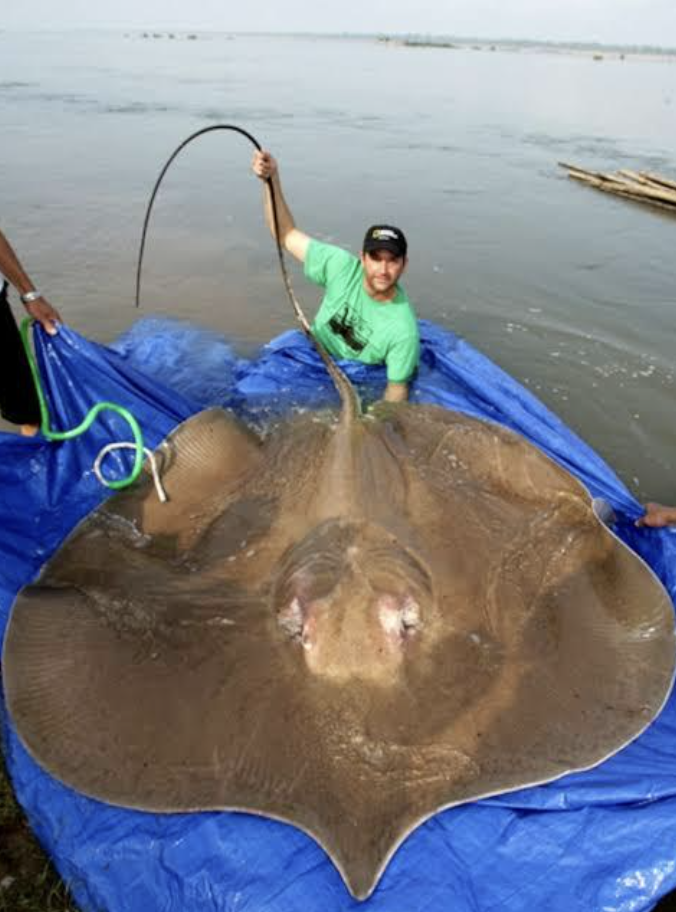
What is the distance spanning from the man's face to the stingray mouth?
2.17 metres

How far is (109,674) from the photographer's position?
7.39 feet

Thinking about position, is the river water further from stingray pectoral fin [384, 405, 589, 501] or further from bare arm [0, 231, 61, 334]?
bare arm [0, 231, 61, 334]

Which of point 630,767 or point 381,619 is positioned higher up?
point 381,619

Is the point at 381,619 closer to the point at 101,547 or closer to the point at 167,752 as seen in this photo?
the point at 167,752

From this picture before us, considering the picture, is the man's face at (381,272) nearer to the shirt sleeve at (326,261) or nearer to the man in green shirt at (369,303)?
the man in green shirt at (369,303)

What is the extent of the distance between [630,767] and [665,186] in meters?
13.0

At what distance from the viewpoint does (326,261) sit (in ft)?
16.0

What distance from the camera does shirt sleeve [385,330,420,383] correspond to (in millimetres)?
4473

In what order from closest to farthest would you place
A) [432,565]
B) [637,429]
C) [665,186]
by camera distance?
[432,565], [637,429], [665,186]

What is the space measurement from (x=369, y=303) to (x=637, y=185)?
34.7ft

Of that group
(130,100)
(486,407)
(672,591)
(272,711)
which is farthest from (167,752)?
(130,100)

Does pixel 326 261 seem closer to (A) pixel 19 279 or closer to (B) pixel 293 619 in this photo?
(A) pixel 19 279

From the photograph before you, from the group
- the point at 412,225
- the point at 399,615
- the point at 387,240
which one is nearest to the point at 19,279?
the point at 387,240

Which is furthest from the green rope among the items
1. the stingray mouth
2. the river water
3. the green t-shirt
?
the river water
